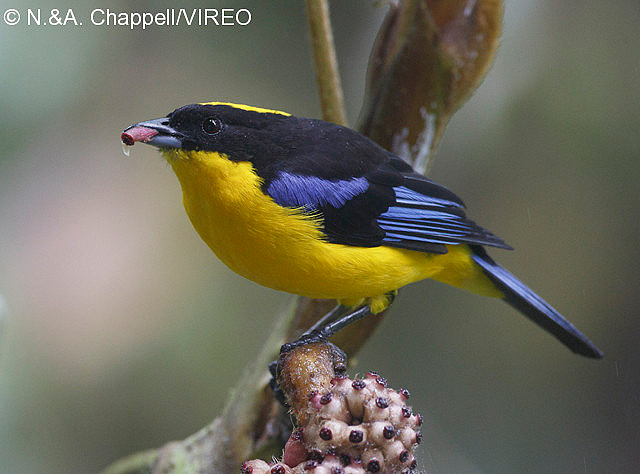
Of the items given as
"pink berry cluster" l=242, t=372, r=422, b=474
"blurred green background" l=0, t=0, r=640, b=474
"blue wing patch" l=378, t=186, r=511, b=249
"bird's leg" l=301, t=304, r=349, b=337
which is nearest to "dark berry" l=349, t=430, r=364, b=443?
"pink berry cluster" l=242, t=372, r=422, b=474

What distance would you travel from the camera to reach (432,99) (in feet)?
9.25

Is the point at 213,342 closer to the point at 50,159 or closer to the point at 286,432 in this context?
the point at 50,159

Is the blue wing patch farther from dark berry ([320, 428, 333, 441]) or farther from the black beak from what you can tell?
dark berry ([320, 428, 333, 441])

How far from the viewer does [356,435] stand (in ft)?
4.28

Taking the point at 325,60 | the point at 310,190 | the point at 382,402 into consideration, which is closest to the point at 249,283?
the point at 325,60

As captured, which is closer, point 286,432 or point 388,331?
point 286,432

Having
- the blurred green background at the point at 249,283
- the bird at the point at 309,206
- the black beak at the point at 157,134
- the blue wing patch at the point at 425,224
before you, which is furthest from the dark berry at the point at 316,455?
the blurred green background at the point at 249,283

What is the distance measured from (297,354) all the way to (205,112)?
80 centimetres

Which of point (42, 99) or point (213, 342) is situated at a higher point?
point (42, 99)

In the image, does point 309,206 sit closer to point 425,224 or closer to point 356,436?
point 425,224

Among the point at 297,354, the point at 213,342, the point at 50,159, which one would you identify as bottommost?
the point at 213,342

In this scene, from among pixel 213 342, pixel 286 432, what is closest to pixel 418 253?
pixel 286 432

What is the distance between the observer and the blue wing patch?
254cm

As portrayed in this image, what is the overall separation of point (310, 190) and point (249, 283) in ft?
7.83
